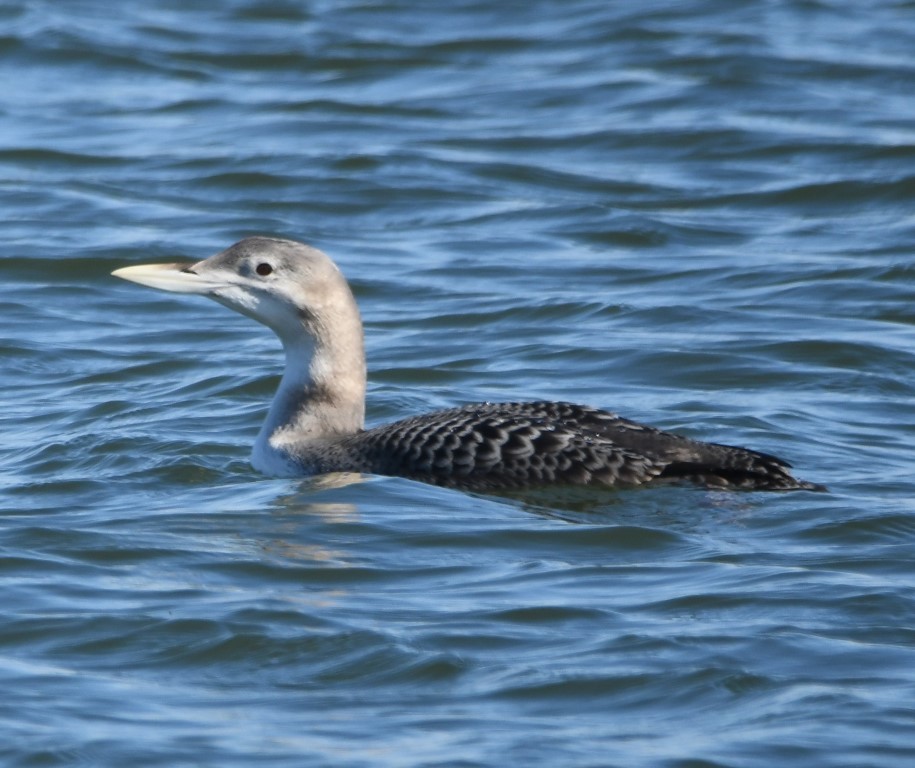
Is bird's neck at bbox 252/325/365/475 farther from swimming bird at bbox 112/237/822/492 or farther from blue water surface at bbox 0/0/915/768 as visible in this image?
blue water surface at bbox 0/0/915/768

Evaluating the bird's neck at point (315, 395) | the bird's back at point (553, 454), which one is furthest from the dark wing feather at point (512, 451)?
the bird's neck at point (315, 395)

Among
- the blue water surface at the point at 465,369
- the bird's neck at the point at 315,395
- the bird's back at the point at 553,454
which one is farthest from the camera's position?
the bird's neck at the point at 315,395

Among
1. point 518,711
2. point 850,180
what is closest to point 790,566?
point 518,711

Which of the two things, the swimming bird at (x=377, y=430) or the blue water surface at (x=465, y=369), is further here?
the swimming bird at (x=377, y=430)

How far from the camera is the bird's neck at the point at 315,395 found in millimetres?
7715

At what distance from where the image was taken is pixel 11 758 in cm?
496

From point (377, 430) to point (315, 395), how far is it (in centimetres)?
38

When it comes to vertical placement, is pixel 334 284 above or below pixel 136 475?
above

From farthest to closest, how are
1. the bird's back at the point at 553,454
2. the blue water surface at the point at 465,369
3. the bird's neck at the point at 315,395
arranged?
1. the bird's neck at the point at 315,395
2. the bird's back at the point at 553,454
3. the blue water surface at the point at 465,369

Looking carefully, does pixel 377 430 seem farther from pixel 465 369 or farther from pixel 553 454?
pixel 465 369

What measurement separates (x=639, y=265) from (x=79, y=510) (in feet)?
17.5

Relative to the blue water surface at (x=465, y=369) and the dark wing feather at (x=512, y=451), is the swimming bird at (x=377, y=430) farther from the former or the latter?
the blue water surface at (x=465, y=369)

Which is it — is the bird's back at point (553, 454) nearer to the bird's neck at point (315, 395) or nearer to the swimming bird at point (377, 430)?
the swimming bird at point (377, 430)

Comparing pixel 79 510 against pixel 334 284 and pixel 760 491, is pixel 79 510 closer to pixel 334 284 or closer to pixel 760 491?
pixel 334 284
